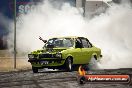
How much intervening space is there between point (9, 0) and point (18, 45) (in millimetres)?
3890

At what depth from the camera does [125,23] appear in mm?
28516

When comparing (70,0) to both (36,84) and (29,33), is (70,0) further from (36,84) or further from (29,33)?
(36,84)

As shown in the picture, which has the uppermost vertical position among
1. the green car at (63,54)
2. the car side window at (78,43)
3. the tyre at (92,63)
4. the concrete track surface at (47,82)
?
the car side window at (78,43)

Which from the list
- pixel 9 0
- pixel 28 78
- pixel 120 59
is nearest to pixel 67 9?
pixel 9 0

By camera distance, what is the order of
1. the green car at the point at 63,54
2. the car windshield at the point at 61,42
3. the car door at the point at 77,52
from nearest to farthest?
the green car at the point at 63,54 < the car door at the point at 77,52 < the car windshield at the point at 61,42

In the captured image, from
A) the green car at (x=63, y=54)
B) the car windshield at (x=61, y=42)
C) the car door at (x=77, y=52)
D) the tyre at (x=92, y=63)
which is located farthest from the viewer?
the tyre at (x=92, y=63)

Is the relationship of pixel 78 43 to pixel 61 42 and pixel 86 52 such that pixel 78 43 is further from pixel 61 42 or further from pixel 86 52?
pixel 61 42

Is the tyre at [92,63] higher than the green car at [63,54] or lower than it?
lower

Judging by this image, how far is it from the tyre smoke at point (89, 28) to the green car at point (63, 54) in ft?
5.44

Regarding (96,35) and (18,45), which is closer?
(96,35)

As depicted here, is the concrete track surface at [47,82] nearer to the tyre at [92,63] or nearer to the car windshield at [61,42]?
the car windshield at [61,42]

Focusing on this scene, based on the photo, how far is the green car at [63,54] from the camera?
19.3 meters

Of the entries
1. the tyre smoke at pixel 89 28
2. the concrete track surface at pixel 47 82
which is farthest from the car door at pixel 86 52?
the concrete track surface at pixel 47 82

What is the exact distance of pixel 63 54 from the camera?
19281 mm
